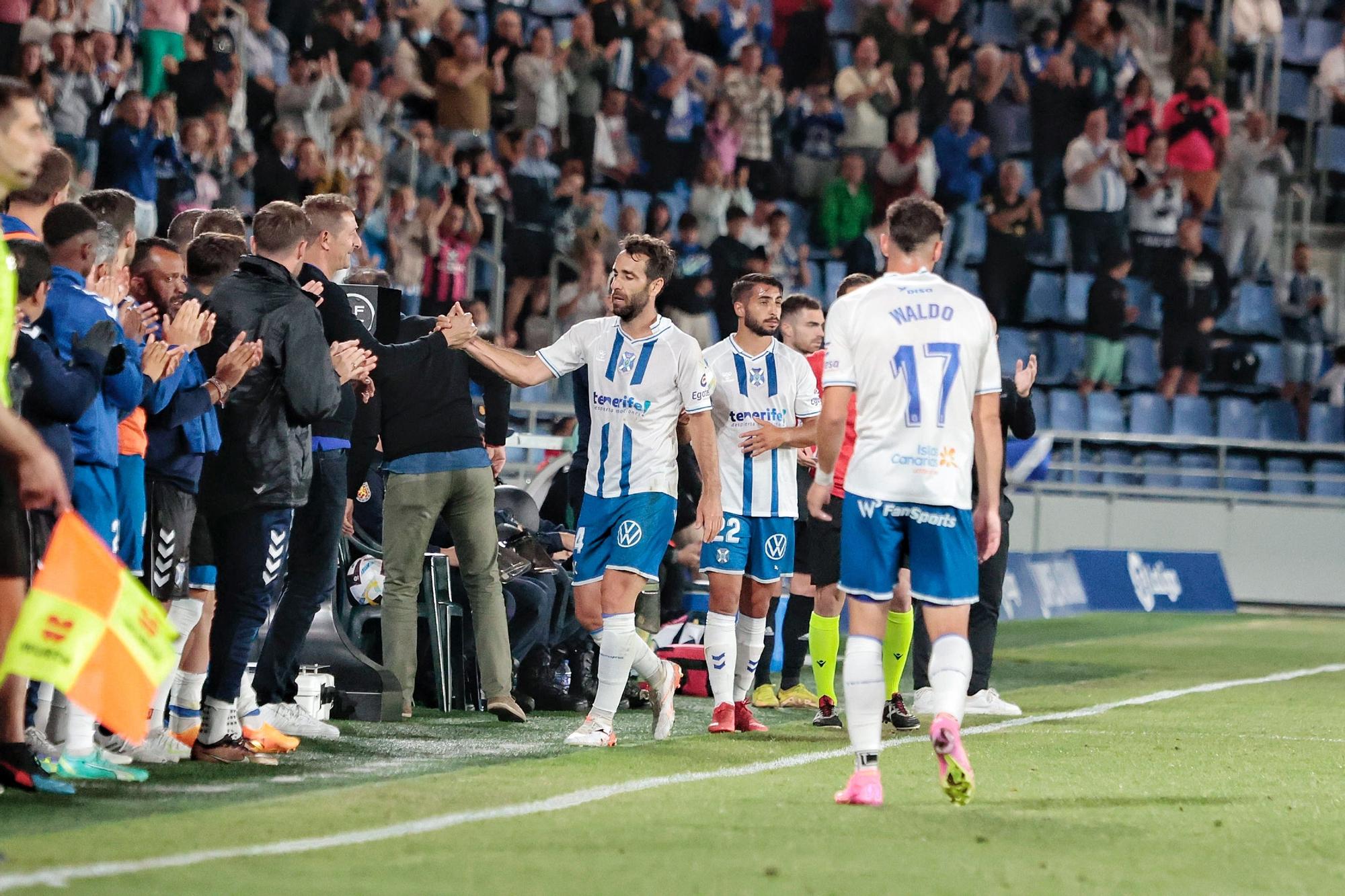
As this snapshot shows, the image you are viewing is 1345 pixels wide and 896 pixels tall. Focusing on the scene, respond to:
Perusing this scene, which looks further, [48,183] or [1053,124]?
[1053,124]

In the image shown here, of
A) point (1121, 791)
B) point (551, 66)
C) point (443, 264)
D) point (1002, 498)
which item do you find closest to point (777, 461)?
point (1002, 498)

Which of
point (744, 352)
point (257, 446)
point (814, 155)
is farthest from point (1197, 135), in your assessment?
point (257, 446)

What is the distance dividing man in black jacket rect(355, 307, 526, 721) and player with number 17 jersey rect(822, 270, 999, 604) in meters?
3.23

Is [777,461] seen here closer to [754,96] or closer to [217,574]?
[217,574]

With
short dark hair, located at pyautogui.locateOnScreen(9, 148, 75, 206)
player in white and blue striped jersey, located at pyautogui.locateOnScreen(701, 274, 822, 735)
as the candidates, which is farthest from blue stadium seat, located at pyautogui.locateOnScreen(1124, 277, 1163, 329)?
short dark hair, located at pyautogui.locateOnScreen(9, 148, 75, 206)

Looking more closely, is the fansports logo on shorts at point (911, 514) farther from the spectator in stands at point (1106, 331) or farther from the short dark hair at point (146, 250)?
the spectator in stands at point (1106, 331)

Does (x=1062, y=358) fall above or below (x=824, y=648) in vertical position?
above

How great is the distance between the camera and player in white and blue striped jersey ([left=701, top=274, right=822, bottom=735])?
31.0 feet

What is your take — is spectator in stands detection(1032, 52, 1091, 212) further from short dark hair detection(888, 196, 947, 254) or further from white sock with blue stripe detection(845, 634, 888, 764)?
white sock with blue stripe detection(845, 634, 888, 764)

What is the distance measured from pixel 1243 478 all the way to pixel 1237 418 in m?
0.86

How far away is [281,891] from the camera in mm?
4648

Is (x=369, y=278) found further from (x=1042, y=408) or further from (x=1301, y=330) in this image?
(x=1301, y=330)

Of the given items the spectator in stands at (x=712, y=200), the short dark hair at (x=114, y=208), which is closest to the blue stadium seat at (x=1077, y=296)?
the spectator in stands at (x=712, y=200)

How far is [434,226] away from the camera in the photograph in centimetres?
1722
